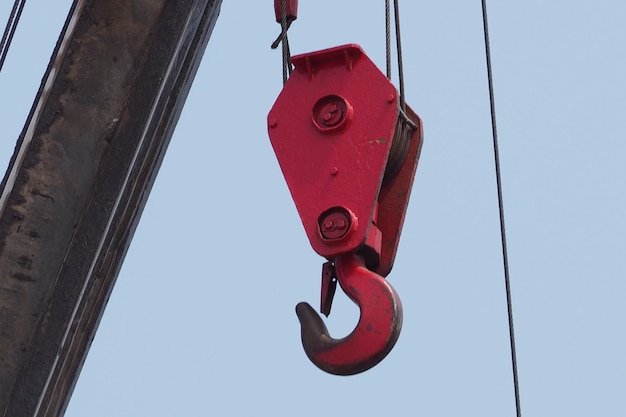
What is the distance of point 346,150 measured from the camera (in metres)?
3.95

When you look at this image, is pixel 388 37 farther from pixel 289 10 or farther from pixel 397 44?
pixel 289 10

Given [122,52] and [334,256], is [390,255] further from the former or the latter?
[122,52]

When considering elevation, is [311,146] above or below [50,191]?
above

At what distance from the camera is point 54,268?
12.1ft

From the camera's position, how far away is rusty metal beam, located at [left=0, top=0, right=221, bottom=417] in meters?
3.67

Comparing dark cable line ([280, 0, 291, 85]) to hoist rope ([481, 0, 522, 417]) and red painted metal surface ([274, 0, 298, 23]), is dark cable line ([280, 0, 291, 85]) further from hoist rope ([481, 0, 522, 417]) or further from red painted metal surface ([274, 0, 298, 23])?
hoist rope ([481, 0, 522, 417])

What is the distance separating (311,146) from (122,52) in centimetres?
71

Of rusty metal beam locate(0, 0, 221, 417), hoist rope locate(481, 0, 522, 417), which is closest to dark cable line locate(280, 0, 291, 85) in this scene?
rusty metal beam locate(0, 0, 221, 417)

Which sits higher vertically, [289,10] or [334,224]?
[289,10]

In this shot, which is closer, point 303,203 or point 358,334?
point 358,334

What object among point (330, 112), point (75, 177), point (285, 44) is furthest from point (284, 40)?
point (75, 177)

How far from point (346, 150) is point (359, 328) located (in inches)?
25.1

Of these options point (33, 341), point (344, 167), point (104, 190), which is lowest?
point (33, 341)

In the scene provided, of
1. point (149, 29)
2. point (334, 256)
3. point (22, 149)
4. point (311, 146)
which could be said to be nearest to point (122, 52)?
point (149, 29)
